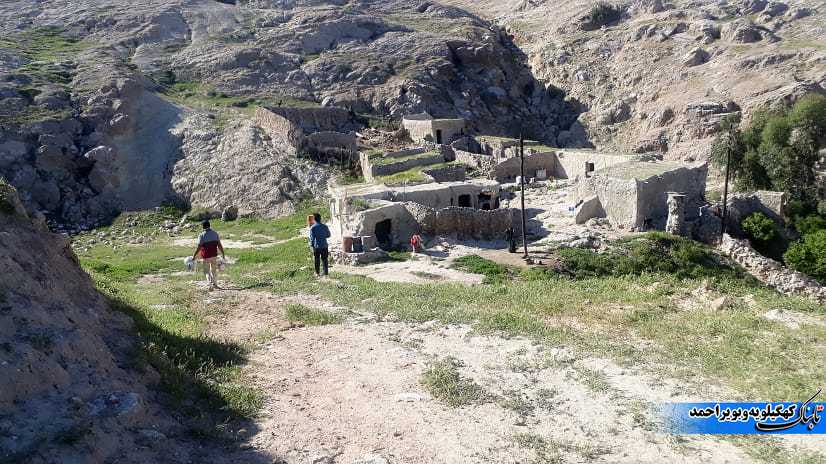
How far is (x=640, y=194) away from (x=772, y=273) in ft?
17.2

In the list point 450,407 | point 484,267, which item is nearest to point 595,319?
point 450,407

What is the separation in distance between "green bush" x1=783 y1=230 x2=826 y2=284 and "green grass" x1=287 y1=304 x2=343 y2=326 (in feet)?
64.4

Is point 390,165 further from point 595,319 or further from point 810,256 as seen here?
point 595,319

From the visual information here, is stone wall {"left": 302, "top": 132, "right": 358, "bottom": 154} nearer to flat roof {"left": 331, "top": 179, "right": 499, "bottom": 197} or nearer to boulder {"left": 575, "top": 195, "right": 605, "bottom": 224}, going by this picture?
flat roof {"left": 331, "top": 179, "right": 499, "bottom": 197}

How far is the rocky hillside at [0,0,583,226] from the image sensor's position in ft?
105

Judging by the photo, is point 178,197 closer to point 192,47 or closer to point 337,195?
point 337,195

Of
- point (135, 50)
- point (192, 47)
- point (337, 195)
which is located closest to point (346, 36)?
point (192, 47)

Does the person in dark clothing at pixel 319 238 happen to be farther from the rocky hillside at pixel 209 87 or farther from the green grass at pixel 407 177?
the rocky hillside at pixel 209 87

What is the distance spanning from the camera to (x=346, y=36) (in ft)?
199

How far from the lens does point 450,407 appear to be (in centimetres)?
643

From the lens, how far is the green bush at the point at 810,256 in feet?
69.6

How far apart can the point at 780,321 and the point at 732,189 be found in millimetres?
24423

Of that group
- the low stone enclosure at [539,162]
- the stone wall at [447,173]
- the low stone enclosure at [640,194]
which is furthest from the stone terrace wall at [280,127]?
the low stone enclosure at [640,194]

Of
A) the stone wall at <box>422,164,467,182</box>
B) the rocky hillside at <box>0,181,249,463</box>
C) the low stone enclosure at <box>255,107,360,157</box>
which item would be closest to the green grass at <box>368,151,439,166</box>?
the stone wall at <box>422,164,467,182</box>
